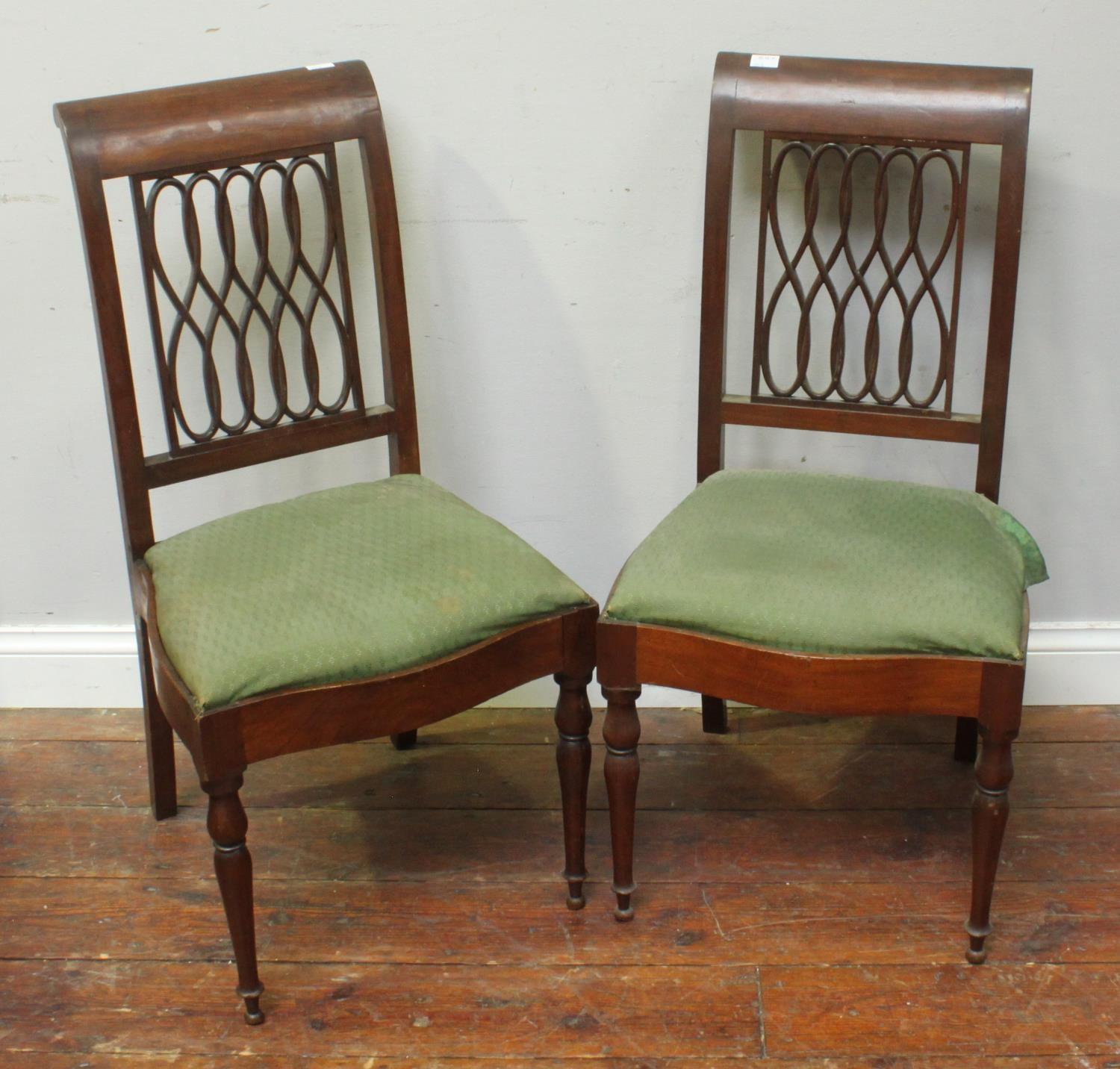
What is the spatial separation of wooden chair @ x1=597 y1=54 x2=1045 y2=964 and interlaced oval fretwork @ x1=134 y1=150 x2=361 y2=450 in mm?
481

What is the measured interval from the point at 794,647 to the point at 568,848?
0.42 meters

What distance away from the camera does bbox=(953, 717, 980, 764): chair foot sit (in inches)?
78.6

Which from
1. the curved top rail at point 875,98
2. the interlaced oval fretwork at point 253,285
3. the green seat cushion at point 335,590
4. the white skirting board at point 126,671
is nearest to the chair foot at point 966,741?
the white skirting board at point 126,671

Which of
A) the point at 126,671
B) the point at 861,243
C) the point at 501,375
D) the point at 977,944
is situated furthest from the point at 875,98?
the point at 126,671

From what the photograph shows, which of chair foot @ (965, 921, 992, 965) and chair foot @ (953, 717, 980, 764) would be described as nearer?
chair foot @ (965, 921, 992, 965)

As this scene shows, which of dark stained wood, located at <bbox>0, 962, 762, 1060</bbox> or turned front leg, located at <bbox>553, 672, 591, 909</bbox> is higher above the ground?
turned front leg, located at <bbox>553, 672, 591, 909</bbox>

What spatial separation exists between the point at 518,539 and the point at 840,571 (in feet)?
1.27

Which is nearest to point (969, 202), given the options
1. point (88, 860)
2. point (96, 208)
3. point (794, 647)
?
point (794, 647)

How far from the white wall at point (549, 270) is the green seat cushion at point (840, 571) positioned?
331mm

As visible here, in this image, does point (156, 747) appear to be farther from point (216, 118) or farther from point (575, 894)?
point (216, 118)

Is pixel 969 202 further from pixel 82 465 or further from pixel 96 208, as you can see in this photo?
pixel 82 465

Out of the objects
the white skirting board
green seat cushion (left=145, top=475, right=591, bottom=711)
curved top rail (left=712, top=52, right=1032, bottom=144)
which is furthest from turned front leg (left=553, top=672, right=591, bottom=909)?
curved top rail (left=712, top=52, right=1032, bottom=144)

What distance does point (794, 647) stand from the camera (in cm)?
151

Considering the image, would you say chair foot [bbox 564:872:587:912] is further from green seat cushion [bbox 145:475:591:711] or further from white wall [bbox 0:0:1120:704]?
white wall [bbox 0:0:1120:704]
